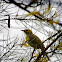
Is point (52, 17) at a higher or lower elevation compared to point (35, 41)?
higher

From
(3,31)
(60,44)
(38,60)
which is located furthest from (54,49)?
(3,31)

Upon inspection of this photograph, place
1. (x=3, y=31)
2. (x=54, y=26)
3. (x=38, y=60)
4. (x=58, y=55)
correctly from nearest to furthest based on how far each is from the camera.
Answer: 1. (x=38, y=60)
2. (x=58, y=55)
3. (x=54, y=26)
4. (x=3, y=31)

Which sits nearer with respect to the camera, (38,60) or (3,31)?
(38,60)

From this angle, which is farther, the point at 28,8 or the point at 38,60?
the point at 28,8

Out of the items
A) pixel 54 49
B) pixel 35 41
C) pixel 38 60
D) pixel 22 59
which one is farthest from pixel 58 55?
pixel 35 41

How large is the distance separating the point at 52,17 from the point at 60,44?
0.52 meters

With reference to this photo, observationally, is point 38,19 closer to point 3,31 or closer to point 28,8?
point 28,8

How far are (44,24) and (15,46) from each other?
2.09ft

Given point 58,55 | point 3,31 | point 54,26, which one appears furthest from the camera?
point 3,31

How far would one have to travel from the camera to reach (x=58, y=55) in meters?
3.06

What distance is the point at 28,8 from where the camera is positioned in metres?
3.75

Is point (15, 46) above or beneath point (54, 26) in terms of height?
beneath

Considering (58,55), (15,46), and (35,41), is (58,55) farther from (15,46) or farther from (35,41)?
(35,41)

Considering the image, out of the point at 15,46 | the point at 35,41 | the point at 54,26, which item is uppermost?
the point at 54,26
